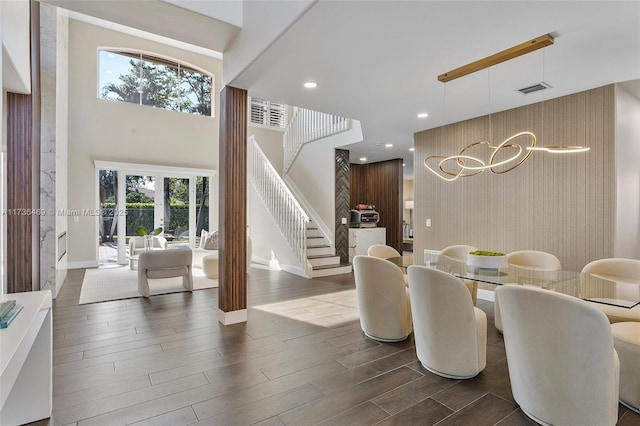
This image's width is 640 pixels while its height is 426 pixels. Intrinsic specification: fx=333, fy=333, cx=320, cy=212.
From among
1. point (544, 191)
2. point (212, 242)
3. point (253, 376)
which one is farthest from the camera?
point (212, 242)

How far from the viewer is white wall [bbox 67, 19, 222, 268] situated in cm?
746

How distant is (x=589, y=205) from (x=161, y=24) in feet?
16.5

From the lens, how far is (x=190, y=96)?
9.13 meters

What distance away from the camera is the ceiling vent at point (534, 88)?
3706 millimetres

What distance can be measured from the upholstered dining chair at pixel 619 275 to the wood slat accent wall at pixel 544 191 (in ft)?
2.36

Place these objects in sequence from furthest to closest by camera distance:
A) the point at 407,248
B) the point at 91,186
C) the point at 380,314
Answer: the point at 407,248
the point at 91,186
the point at 380,314

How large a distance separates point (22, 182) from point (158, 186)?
5.09m

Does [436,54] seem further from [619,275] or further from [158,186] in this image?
[158,186]

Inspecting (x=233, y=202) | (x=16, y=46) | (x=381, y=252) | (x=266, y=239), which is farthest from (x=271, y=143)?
(x=16, y=46)

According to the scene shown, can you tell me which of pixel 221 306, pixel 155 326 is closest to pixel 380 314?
pixel 221 306

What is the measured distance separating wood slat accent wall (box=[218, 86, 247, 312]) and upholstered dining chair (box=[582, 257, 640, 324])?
3427 millimetres

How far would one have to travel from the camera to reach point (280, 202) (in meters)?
7.32

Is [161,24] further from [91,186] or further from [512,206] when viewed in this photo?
[91,186]

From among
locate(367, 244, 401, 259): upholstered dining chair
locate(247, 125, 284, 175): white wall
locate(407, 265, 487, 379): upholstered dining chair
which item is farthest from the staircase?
locate(407, 265, 487, 379): upholstered dining chair
